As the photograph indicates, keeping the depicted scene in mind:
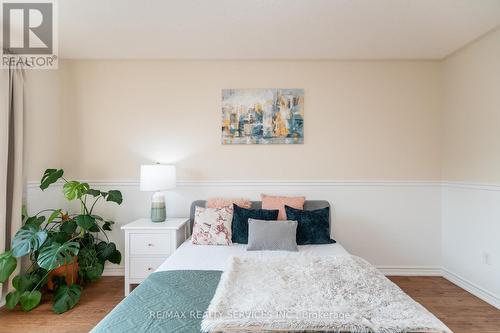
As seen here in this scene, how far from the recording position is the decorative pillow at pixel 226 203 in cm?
306

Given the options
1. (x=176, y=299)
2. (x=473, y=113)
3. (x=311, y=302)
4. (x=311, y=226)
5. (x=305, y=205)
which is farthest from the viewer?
(x=305, y=205)

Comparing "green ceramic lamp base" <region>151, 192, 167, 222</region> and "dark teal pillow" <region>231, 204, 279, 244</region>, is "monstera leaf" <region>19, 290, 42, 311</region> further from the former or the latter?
"dark teal pillow" <region>231, 204, 279, 244</region>

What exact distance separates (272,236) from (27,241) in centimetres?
217

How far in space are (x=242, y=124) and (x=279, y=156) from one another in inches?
23.0

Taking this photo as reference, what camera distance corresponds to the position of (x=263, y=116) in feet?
10.7

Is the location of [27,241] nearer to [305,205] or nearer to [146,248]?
[146,248]

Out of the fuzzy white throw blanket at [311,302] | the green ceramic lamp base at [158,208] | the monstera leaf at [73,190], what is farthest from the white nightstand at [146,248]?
the fuzzy white throw blanket at [311,302]

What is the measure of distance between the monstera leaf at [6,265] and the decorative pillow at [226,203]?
177 centimetres

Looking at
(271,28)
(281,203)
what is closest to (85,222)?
(281,203)

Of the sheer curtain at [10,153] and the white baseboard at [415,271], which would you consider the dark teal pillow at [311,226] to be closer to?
the white baseboard at [415,271]

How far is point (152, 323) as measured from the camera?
1256mm

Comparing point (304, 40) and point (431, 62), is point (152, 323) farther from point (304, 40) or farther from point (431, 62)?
point (431, 62)

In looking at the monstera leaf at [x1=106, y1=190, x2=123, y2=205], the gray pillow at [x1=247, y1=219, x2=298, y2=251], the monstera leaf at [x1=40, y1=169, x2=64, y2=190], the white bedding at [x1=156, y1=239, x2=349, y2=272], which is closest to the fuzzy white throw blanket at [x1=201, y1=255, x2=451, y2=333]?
the white bedding at [x1=156, y1=239, x2=349, y2=272]

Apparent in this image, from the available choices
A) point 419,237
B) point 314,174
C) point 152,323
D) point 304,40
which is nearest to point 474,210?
point 419,237
